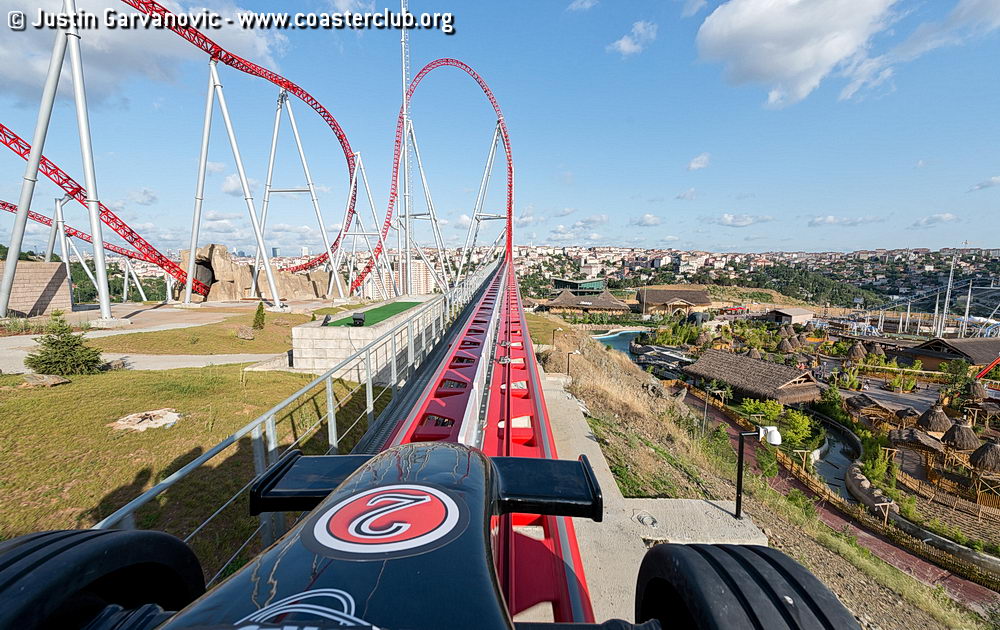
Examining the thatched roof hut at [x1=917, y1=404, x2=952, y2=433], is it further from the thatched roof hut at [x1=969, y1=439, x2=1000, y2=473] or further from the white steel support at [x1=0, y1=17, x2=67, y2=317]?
the white steel support at [x1=0, y1=17, x2=67, y2=317]

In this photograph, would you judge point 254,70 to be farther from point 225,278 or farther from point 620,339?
point 620,339

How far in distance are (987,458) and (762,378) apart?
8.84 metres

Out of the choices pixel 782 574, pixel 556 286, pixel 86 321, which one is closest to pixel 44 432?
pixel 782 574

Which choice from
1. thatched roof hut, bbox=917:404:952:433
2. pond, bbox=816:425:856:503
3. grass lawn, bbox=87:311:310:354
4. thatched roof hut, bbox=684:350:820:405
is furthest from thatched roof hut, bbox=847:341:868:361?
grass lawn, bbox=87:311:310:354

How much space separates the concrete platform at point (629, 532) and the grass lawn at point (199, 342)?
10074 millimetres

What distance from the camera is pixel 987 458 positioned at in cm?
1109

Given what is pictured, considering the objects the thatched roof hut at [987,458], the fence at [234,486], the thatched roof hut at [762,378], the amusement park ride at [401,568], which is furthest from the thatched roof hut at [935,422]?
the fence at [234,486]

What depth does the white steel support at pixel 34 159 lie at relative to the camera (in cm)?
1162

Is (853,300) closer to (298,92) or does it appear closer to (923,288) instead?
(923,288)

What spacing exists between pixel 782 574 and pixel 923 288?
124957 millimetres

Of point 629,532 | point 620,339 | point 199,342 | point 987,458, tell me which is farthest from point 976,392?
point 199,342

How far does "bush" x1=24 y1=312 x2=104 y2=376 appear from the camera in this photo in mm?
7180

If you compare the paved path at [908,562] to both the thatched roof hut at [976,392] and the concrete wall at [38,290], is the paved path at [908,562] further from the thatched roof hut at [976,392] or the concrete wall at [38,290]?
the concrete wall at [38,290]

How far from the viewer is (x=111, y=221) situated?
2166cm
